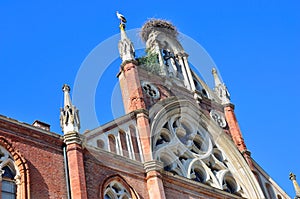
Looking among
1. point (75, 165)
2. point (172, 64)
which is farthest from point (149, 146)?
point (172, 64)

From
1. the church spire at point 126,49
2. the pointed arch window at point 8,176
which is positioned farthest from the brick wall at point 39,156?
the church spire at point 126,49

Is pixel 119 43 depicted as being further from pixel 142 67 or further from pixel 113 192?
pixel 113 192

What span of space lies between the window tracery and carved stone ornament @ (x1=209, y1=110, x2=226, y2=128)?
153 centimetres

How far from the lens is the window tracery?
24953mm

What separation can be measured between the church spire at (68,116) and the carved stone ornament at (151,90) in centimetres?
573

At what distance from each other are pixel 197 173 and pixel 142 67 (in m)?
6.04

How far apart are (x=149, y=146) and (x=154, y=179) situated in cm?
212

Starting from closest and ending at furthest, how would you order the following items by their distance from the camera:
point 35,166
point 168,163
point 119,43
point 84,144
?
point 35,166, point 84,144, point 168,163, point 119,43

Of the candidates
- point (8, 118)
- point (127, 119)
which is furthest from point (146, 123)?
point (8, 118)

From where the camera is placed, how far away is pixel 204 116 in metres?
28.6

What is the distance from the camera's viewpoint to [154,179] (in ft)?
72.0

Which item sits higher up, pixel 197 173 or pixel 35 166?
pixel 197 173

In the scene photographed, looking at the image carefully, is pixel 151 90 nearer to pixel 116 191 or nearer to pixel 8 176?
pixel 116 191

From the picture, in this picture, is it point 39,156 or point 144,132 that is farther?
point 144,132
